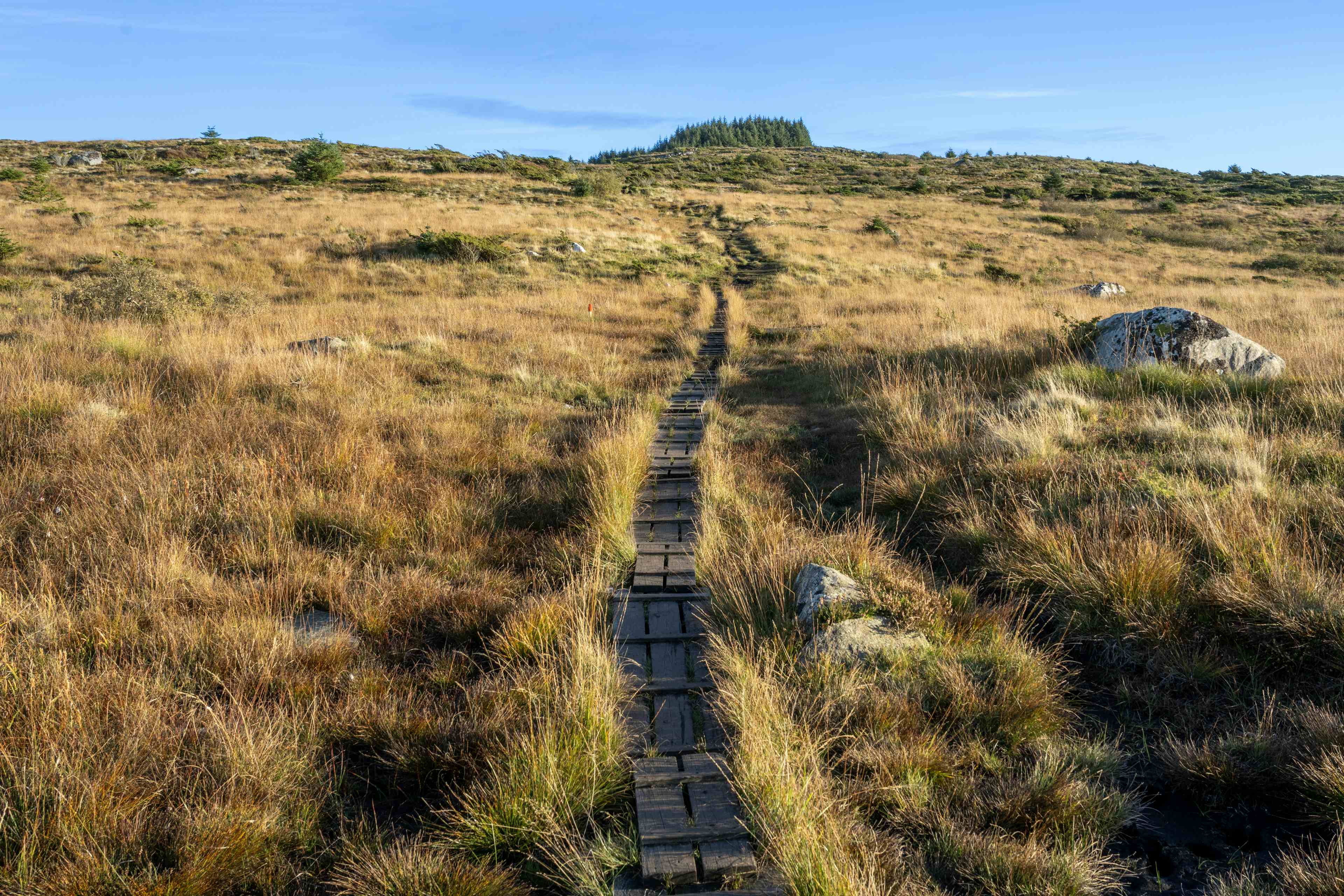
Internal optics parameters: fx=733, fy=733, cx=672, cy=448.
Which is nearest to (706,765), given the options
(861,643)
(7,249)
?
(861,643)

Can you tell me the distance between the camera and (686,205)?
137ft

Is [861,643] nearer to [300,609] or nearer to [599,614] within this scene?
[599,614]

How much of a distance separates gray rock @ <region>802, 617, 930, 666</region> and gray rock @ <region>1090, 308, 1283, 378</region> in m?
7.05

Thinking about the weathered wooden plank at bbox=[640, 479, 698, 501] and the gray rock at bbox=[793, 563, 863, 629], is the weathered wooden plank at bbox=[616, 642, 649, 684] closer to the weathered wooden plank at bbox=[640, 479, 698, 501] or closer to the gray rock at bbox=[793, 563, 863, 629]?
the gray rock at bbox=[793, 563, 863, 629]

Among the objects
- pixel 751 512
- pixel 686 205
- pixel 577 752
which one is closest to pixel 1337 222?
pixel 686 205

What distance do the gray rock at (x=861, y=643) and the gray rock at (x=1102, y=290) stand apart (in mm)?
18396

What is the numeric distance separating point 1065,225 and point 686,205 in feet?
66.1

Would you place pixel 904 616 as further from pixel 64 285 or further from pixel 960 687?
pixel 64 285

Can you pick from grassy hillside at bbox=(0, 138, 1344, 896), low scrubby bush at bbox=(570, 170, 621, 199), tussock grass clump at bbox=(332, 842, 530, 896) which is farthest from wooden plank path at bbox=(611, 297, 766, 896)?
low scrubby bush at bbox=(570, 170, 621, 199)

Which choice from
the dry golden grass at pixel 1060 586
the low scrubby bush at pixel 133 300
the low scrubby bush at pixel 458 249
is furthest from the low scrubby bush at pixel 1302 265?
the low scrubby bush at pixel 133 300

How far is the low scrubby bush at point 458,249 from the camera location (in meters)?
21.5

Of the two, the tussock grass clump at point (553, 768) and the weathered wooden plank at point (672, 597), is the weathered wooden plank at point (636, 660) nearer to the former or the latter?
the tussock grass clump at point (553, 768)

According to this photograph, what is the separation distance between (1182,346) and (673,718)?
8767 millimetres

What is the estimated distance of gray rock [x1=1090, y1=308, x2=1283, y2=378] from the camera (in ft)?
28.7
